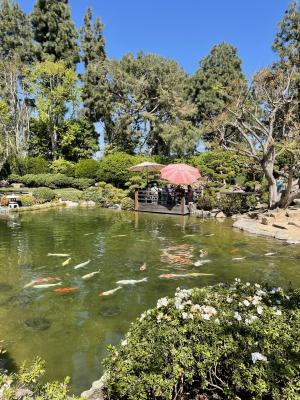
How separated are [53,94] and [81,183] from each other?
10979mm

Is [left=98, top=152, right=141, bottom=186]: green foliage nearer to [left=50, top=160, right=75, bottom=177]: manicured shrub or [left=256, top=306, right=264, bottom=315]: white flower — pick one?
[left=50, top=160, right=75, bottom=177]: manicured shrub

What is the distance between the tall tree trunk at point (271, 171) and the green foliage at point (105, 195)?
9.94m

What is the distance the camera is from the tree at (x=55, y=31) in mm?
32969

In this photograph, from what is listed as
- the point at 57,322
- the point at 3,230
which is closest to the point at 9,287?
the point at 57,322

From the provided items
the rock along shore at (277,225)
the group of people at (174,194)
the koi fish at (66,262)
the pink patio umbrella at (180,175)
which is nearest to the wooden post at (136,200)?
the group of people at (174,194)

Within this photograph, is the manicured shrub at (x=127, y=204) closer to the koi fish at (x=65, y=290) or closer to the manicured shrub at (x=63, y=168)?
the manicured shrub at (x=63, y=168)

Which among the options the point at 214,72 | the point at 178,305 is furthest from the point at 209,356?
the point at 214,72

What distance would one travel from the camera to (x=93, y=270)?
837 centimetres

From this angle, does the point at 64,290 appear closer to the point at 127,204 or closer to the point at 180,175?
the point at 180,175

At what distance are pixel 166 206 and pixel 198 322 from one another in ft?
53.5

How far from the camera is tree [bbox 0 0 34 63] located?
35312 mm

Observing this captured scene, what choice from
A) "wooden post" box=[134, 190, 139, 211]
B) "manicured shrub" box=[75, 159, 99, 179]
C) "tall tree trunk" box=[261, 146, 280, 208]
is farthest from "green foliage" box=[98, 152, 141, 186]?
"tall tree trunk" box=[261, 146, 280, 208]

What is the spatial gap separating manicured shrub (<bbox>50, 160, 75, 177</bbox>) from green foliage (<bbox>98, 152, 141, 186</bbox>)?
3.32 meters

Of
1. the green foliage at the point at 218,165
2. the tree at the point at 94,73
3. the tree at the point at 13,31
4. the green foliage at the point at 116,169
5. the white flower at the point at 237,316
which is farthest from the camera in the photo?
the tree at the point at 13,31
